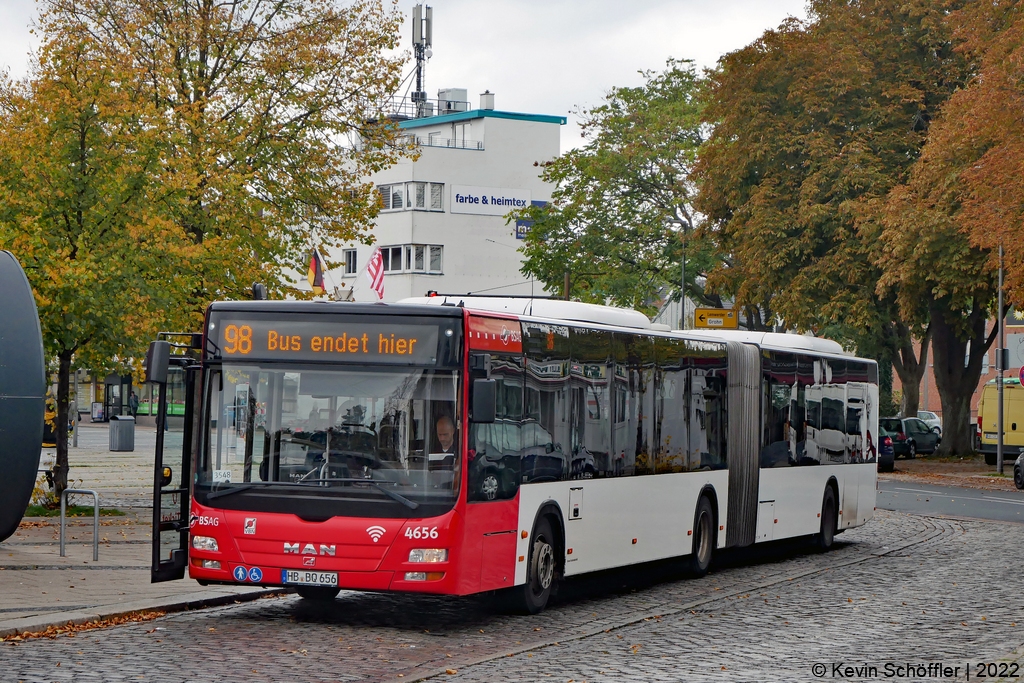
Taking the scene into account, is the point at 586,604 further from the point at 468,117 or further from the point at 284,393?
the point at 468,117

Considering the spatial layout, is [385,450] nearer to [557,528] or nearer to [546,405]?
[546,405]

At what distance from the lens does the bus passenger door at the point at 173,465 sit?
41.9 feet

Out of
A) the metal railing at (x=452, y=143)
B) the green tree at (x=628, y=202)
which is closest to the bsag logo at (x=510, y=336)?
the green tree at (x=628, y=202)

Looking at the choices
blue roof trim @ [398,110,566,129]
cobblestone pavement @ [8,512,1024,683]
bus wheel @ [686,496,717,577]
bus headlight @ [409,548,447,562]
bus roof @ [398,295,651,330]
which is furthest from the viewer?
blue roof trim @ [398,110,566,129]

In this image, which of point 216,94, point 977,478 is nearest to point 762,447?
point 216,94

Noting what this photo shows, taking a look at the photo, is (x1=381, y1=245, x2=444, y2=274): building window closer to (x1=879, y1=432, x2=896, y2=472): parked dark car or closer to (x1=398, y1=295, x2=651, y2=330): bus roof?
(x1=879, y1=432, x2=896, y2=472): parked dark car

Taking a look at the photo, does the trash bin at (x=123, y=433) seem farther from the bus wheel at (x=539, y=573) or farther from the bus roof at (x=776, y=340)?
the bus wheel at (x=539, y=573)

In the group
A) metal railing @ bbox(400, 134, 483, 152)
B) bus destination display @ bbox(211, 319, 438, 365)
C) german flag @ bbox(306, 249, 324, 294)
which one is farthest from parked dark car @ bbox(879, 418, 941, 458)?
bus destination display @ bbox(211, 319, 438, 365)

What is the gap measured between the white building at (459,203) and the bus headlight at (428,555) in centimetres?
6794

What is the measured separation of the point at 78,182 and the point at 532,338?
9.47 metres

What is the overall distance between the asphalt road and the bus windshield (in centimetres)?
1748

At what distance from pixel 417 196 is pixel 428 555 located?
69197mm

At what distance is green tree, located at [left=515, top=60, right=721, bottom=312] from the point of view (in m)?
58.1

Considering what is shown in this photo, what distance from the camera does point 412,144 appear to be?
30844mm
